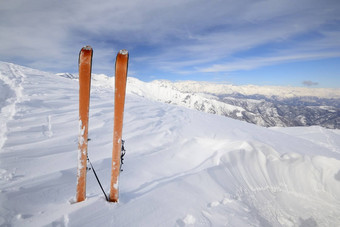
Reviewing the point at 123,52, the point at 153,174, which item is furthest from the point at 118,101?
the point at 153,174

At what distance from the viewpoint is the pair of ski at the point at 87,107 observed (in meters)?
2.72

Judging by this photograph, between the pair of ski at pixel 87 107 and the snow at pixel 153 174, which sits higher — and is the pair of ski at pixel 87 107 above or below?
above

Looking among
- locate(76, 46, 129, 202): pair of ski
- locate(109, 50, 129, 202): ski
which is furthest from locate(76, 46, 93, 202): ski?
locate(109, 50, 129, 202): ski

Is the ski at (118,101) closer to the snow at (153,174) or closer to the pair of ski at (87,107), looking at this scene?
the pair of ski at (87,107)

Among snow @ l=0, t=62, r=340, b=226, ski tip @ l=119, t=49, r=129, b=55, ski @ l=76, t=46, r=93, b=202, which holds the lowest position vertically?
snow @ l=0, t=62, r=340, b=226

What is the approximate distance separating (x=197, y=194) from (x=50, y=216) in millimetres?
2852

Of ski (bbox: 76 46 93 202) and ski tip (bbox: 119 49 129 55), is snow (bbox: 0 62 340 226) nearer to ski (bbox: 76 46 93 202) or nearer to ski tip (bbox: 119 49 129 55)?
ski (bbox: 76 46 93 202)

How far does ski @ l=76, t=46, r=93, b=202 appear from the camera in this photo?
2709 millimetres

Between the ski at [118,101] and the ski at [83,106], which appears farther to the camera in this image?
the ski at [118,101]

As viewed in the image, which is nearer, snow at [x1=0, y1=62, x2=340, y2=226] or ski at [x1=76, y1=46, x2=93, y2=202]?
ski at [x1=76, y1=46, x2=93, y2=202]

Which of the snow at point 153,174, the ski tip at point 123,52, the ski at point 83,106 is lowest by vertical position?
the snow at point 153,174

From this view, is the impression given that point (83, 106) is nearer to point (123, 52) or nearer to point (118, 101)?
point (118, 101)

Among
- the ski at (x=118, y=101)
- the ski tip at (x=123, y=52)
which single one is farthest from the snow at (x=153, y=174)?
the ski tip at (x=123, y=52)

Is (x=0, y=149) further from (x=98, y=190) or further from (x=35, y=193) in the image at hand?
(x=98, y=190)
